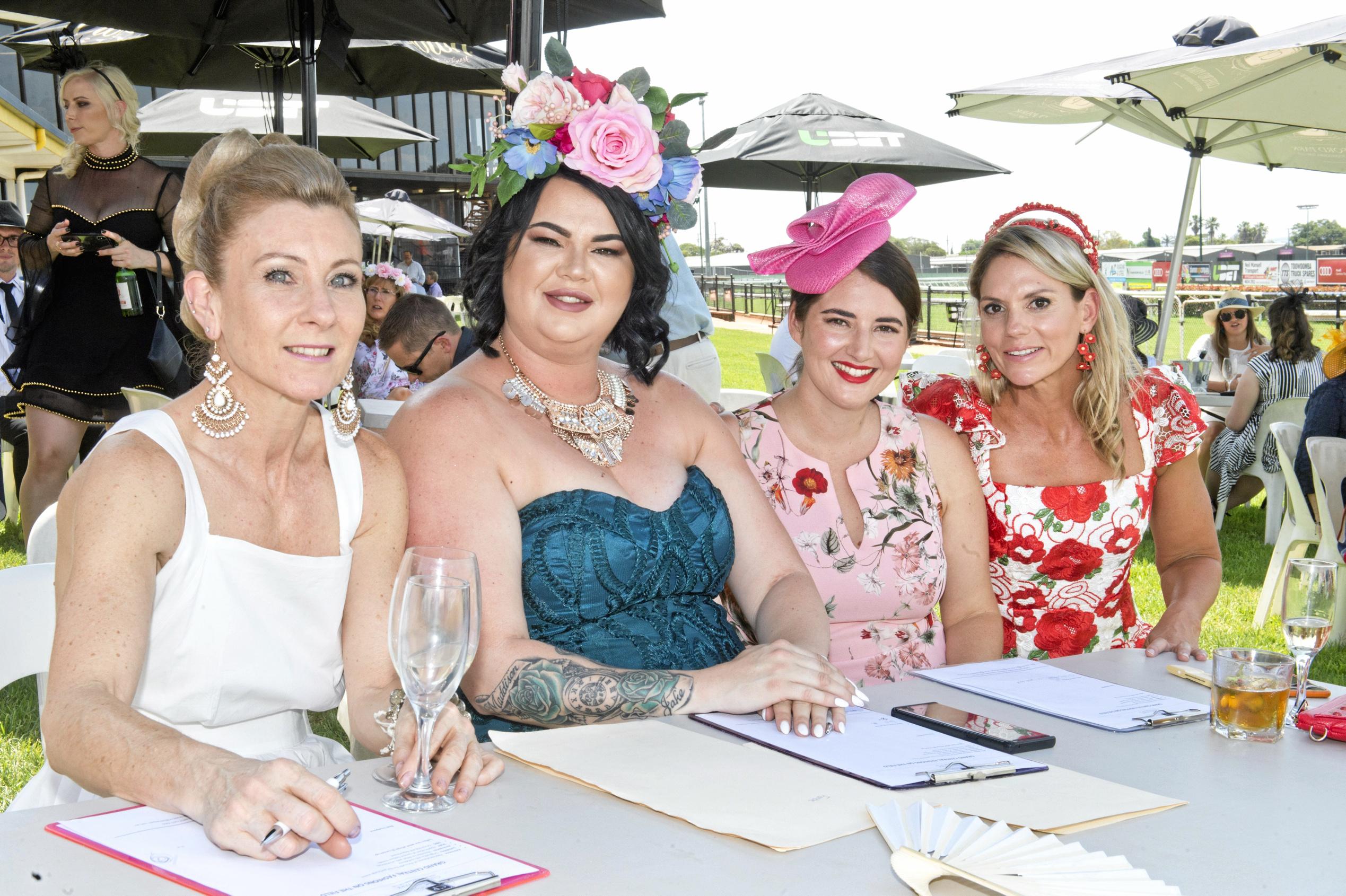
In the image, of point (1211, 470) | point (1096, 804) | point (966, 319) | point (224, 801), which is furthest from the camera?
point (1211, 470)

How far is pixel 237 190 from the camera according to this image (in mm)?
1978

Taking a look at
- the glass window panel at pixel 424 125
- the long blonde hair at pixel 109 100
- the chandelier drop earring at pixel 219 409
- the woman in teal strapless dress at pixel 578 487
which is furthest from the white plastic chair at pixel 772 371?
the glass window panel at pixel 424 125

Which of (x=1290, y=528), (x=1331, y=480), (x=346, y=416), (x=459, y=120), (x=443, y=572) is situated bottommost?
(x=1290, y=528)

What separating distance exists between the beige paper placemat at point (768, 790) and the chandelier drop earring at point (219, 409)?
765 millimetres

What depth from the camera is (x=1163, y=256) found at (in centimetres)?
4375

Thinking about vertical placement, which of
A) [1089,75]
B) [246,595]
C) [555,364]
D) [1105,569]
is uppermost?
→ [1089,75]

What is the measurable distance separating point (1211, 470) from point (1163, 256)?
126 feet

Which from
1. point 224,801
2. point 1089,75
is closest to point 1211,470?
point 1089,75

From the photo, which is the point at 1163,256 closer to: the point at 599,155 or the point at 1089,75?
the point at 1089,75

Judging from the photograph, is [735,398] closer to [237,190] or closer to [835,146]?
[835,146]

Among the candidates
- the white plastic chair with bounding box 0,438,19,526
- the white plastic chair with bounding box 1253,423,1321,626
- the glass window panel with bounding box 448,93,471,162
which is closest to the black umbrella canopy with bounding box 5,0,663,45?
the white plastic chair with bounding box 0,438,19,526

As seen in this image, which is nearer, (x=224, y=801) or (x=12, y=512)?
(x=224, y=801)

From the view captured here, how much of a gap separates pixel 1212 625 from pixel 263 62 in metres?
6.53

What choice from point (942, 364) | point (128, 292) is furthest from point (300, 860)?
point (942, 364)
